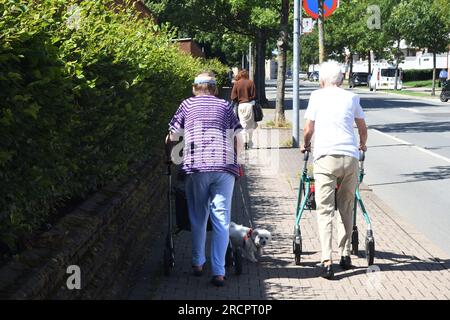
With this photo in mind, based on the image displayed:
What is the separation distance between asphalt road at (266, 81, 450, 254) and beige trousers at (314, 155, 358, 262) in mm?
1704

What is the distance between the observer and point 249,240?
6898 millimetres

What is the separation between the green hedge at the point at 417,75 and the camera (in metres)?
83.4

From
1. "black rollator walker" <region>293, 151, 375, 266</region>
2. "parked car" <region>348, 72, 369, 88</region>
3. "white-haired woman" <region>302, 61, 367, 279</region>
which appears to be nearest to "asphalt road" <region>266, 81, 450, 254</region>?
"black rollator walker" <region>293, 151, 375, 266</region>

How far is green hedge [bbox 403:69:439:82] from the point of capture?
274 feet

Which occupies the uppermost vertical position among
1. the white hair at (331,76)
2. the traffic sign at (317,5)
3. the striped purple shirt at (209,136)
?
the traffic sign at (317,5)

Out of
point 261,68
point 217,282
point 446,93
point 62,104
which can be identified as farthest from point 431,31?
point 62,104

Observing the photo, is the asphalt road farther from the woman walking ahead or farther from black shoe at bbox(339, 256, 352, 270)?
the woman walking ahead

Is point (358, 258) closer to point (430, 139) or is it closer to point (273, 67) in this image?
point (430, 139)

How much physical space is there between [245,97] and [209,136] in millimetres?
10890

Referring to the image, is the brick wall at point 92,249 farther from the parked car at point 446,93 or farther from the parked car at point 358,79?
the parked car at point 358,79

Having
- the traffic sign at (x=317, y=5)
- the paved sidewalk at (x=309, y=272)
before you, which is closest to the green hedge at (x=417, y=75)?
the traffic sign at (x=317, y=5)

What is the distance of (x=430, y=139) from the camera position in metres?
20.5

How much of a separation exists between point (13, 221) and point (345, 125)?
10.9 ft
